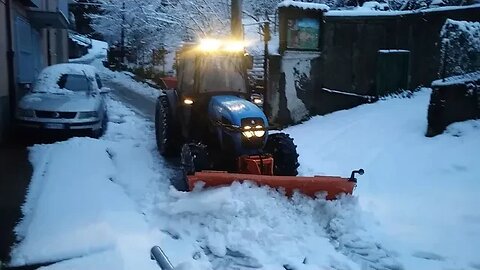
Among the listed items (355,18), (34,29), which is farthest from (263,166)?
(34,29)

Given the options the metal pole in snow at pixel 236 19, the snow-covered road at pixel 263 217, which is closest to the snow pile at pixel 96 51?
the metal pole in snow at pixel 236 19

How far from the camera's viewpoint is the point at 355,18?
11734 mm

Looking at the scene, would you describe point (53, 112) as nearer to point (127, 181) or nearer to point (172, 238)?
point (127, 181)

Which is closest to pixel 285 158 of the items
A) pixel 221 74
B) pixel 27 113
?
pixel 221 74

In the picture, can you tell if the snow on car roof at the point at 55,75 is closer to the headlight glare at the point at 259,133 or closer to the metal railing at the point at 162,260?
the headlight glare at the point at 259,133

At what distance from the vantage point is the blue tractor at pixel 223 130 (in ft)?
18.3

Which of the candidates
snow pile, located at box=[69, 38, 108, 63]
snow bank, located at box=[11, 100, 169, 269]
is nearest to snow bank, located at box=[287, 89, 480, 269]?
snow bank, located at box=[11, 100, 169, 269]

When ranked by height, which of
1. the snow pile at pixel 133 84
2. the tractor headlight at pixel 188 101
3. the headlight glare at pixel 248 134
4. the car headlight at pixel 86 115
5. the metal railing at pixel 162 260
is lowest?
the snow pile at pixel 133 84

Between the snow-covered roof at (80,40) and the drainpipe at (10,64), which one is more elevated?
the snow-covered roof at (80,40)

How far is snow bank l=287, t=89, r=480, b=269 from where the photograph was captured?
5.03 metres

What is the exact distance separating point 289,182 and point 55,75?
743 centimetres

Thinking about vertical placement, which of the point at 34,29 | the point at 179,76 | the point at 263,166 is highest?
the point at 34,29

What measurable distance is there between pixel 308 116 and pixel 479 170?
5.36 m

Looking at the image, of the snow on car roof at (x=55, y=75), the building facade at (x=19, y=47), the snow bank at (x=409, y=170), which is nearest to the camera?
the snow bank at (x=409, y=170)
